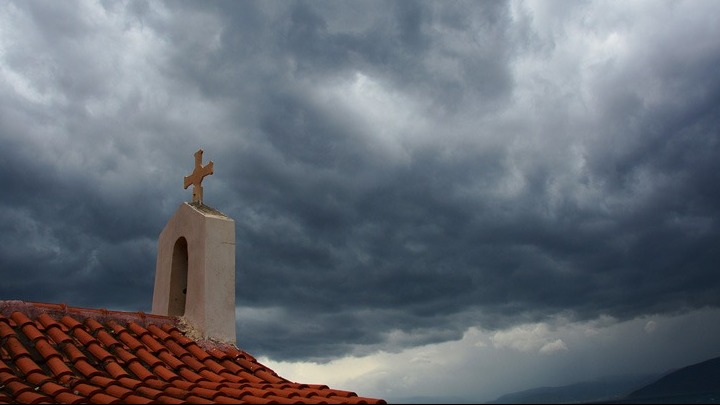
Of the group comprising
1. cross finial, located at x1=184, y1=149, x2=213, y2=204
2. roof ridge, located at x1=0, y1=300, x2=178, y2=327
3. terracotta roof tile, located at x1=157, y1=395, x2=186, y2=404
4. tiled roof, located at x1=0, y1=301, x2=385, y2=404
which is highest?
cross finial, located at x1=184, y1=149, x2=213, y2=204

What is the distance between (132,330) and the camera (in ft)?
28.9

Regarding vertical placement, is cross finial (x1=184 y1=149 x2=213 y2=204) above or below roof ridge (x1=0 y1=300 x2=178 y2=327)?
above

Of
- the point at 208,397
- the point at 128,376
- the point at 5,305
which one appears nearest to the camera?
the point at 208,397

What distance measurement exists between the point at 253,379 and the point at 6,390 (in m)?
2.86

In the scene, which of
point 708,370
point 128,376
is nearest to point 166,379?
point 128,376

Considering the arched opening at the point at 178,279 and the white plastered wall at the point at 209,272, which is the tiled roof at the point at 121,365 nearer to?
the white plastered wall at the point at 209,272

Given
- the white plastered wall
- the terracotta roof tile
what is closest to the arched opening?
the white plastered wall

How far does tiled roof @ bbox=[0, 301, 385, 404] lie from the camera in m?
6.22

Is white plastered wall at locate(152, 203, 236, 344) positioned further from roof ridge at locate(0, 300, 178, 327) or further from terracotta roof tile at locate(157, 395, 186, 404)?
terracotta roof tile at locate(157, 395, 186, 404)

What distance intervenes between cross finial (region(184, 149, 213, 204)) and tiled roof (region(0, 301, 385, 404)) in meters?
2.46

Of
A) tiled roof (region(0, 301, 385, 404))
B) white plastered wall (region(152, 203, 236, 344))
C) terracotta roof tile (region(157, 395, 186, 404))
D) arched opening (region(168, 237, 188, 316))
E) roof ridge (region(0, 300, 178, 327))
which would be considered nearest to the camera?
terracotta roof tile (region(157, 395, 186, 404))

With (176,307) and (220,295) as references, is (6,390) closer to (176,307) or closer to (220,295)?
(220,295)

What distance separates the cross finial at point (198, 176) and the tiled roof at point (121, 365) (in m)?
2.46

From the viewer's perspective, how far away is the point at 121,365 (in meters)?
7.52
